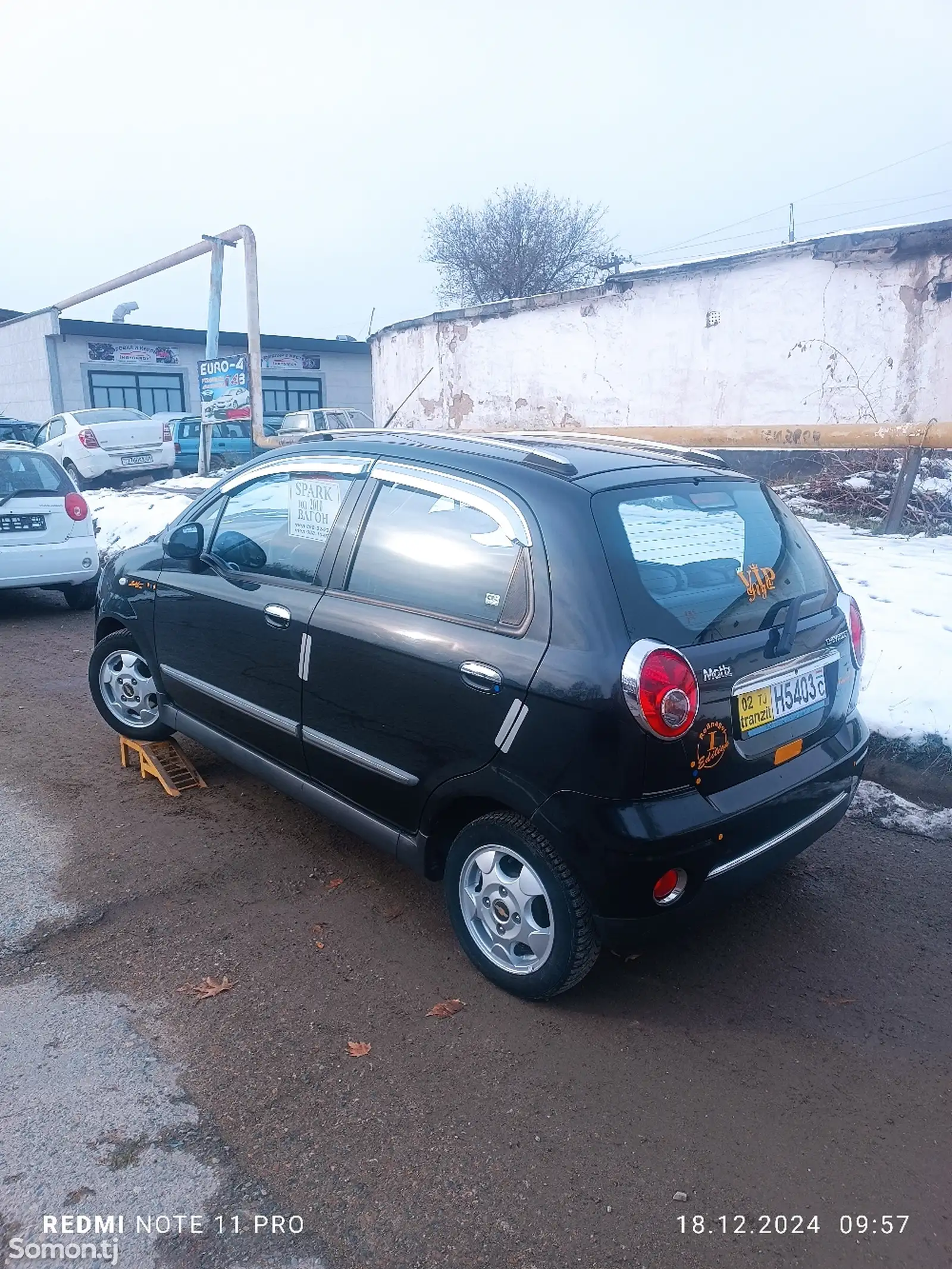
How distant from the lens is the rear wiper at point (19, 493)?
7.60m

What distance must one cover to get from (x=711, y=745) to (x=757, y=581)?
0.69 meters

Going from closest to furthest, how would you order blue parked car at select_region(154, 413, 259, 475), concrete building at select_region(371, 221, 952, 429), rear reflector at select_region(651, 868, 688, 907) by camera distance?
rear reflector at select_region(651, 868, 688, 907) → concrete building at select_region(371, 221, 952, 429) → blue parked car at select_region(154, 413, 259, 475)

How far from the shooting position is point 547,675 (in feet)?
8.67

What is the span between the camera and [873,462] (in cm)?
938

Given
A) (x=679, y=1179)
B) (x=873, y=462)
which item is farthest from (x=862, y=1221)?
(x=873, y=462)

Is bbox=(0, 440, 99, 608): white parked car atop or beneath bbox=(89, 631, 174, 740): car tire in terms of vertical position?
atop

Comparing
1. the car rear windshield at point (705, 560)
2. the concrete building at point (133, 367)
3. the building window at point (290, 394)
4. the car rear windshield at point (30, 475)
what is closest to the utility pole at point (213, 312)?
the car rear windshield at point (30, 475)

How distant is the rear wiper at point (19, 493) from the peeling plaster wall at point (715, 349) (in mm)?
9081

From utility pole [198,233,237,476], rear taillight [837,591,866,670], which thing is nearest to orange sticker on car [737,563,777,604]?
rear taillight [837,591,866,670]

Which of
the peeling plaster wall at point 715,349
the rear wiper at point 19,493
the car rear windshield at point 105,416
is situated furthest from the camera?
the car rear windshield at point 105,416

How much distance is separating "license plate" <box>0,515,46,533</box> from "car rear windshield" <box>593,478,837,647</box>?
652 cm

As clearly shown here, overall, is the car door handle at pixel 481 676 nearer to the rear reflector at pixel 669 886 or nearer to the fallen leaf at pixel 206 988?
the rear reflector at pixel 669 886

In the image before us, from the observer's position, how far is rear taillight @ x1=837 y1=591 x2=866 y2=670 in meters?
3.38

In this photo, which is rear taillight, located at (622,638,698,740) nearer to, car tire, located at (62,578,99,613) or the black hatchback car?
the black hatchback car
